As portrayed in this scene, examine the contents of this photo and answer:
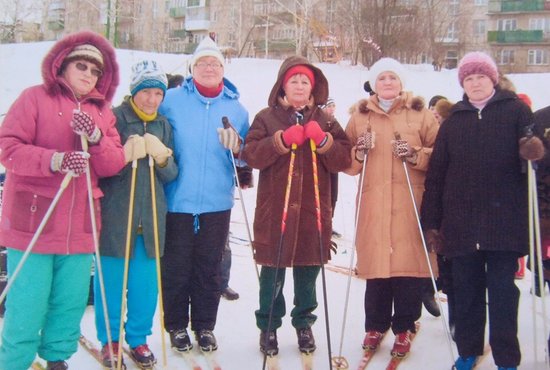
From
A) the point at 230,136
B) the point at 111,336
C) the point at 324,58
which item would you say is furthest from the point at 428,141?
the point at 324,58

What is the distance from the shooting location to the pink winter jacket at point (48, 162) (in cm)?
266

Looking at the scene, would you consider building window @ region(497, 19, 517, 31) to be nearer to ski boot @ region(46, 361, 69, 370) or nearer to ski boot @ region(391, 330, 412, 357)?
ski boot @ region(391, 330, 412, 357)

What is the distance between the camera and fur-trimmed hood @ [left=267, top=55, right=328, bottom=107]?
3.37 metres

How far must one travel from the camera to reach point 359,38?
2380cm

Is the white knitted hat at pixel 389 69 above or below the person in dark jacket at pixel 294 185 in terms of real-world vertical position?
above

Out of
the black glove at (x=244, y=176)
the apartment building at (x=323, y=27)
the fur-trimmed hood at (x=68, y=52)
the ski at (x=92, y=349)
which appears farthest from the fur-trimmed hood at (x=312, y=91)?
the apartment building at (x=323, y=27)

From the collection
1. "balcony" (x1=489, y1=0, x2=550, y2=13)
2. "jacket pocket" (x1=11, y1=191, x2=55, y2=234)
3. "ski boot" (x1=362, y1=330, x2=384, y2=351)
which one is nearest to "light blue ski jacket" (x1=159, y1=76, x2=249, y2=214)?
"jacket pocket" (x1=11, y1=191, x2=55, y2=234)

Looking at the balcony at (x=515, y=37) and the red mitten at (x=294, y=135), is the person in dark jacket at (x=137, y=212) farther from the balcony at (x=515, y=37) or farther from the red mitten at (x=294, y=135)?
the balcony at (x=515, y=37)

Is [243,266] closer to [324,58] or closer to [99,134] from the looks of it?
[99,134]

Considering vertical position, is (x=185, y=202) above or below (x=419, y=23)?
below

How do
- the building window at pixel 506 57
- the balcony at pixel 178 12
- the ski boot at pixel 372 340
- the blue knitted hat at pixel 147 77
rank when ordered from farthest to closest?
the balcony at pixel 178 12, the building window at pixel 506 57, the ski boot at pixel 372 340, the blue knitted hat at pixel 147 77

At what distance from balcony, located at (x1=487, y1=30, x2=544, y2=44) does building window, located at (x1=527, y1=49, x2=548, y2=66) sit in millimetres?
722

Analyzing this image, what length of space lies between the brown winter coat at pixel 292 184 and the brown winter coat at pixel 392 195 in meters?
0.22

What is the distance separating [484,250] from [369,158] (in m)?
0.91
